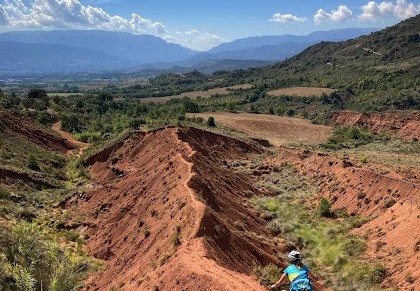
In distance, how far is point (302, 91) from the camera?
155 m

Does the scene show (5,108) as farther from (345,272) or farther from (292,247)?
(345,272)

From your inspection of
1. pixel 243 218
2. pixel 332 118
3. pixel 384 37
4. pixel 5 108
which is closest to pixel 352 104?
pixel 332 118

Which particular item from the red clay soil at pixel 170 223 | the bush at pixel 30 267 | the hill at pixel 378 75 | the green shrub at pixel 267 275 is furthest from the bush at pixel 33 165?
the hill at pixel 378 75

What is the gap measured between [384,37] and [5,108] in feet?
548

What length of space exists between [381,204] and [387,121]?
6745cm

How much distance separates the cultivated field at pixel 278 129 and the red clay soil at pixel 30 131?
1087 inches

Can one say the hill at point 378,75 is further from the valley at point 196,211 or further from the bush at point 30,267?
the bush at point 30,267

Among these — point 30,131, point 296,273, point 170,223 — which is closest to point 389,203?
point 170,223

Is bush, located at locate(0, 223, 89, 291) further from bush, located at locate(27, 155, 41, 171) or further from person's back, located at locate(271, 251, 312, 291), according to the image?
bush, located at locate(27, 155, 41, 171)

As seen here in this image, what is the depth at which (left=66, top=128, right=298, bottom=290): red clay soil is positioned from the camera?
795 inches

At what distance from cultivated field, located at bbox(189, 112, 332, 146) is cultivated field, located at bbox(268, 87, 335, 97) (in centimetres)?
5392

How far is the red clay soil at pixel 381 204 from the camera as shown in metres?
26.6

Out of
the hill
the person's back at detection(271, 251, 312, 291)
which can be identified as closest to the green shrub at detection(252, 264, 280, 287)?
the person's back at detection(271, 251, 312, 291)

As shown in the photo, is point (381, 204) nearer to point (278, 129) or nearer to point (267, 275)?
point (267, 275)
